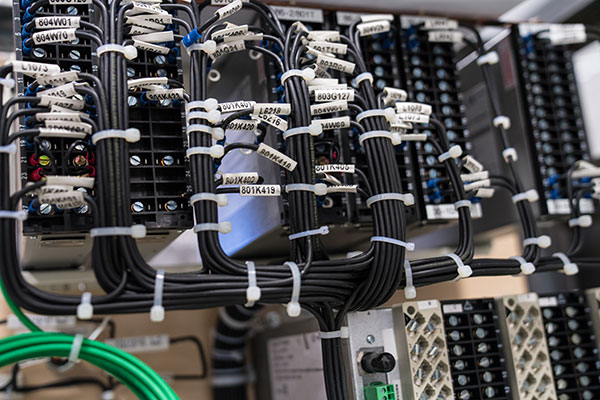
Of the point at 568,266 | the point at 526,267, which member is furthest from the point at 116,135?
the point at 568,266

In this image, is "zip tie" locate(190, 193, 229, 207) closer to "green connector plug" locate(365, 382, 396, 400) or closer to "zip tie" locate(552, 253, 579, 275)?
"green connector plug" locate(365, 382, 396, 400)

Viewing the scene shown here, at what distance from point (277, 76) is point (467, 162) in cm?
44

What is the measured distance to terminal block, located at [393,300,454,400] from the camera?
104 centimetres

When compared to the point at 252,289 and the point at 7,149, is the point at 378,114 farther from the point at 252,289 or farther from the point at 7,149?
the point at 7,149

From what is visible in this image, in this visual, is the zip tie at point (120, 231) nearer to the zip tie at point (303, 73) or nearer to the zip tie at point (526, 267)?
the zip tie at point (303, 73)

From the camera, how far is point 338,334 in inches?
39.0

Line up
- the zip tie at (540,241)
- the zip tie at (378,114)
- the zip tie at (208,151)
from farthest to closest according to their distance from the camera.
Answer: the zip tie at (540,241), the zip tie at (378,114), the zip tie at (208,151)

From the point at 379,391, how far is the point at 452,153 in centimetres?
48

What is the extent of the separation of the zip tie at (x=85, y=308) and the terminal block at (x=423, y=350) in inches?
21.3

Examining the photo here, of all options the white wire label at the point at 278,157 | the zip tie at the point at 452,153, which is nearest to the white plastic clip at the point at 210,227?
the white wire label at the point at 278,157

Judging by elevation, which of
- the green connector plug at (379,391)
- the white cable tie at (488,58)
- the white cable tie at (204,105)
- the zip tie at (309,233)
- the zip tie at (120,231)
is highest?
the white cable tie at (488,58)

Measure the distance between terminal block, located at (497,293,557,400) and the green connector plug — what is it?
280 mm

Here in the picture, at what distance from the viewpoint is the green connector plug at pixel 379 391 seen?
991 millimetres

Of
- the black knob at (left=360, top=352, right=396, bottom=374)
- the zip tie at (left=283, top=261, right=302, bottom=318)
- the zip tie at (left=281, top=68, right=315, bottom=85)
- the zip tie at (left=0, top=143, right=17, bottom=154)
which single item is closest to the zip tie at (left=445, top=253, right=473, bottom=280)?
the black knob at (left=360, top=352, right=396, bottom=374)
